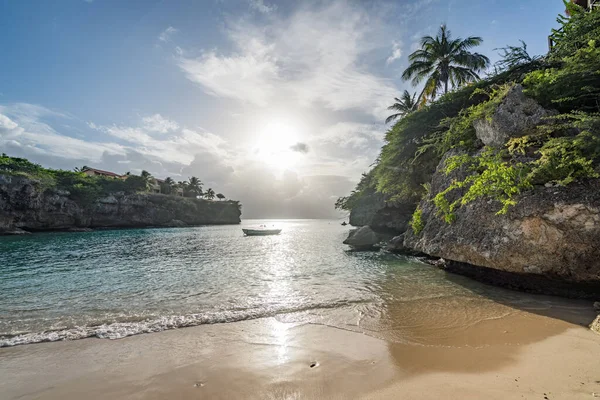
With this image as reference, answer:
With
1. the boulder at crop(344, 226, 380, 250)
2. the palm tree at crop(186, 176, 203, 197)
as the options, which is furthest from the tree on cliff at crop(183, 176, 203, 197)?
the boulder at crop(344, 226, 380, 250)

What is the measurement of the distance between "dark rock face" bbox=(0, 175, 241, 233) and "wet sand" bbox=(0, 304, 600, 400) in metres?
61.0

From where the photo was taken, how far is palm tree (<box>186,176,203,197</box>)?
97512mm

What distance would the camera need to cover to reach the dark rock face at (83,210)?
1768 inches

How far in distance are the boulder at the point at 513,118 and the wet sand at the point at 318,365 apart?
6.66 meters

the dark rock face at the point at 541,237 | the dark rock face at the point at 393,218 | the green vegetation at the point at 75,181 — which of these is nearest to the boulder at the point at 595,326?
the dark rock face at the point at 541,237

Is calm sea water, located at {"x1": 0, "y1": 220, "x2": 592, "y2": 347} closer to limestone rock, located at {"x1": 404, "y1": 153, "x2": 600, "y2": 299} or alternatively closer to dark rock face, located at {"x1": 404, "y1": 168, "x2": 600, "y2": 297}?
limestone rock, located at {"x1": 404, "y1": 153, "x2": 600, "y2": 299}

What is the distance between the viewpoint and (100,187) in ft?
197

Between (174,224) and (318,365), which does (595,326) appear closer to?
(318,365)

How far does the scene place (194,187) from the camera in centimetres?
9812

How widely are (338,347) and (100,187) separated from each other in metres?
74.6

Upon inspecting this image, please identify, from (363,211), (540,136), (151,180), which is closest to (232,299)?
(540,136)

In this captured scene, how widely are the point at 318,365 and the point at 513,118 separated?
449 inches

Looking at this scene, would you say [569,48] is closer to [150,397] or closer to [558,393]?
[558,393]

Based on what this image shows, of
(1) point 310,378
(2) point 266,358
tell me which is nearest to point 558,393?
(1) point 310,378
